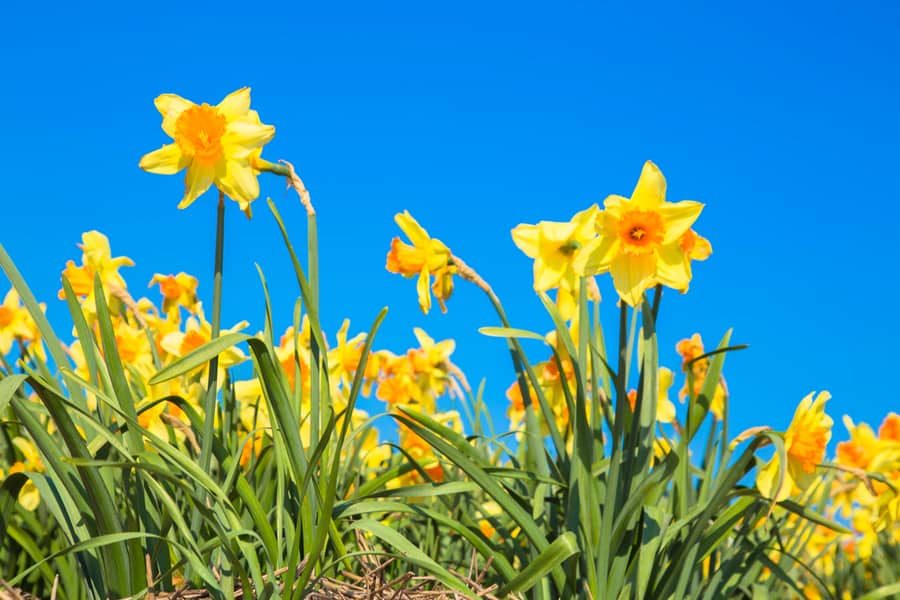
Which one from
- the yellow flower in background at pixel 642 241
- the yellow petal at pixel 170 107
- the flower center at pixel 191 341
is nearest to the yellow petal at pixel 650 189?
the yellow flower in background at pixel 642 241

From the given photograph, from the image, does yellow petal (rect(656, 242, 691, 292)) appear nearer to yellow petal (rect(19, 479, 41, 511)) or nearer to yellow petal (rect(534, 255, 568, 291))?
yellow petal (rect(534, 255, 568, 291))

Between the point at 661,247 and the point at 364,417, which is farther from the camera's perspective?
the point at 364,417

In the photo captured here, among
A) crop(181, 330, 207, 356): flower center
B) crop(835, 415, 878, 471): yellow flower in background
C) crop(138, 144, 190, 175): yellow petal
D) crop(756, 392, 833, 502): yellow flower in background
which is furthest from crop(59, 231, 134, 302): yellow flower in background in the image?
crop(835, 415, 878, 471): yellow flower in background

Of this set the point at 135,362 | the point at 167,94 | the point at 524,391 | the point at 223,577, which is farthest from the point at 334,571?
the point at 135,362

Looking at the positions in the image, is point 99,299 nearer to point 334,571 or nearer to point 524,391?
point 334,571

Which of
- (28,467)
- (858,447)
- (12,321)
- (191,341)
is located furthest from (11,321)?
(858,447)

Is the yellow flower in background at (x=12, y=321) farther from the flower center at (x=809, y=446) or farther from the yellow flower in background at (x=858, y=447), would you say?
the yellow flower in background at (x=858, y=447)

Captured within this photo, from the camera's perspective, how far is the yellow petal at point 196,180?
84.0 inches

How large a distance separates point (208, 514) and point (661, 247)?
1203mm

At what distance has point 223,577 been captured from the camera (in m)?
1.88

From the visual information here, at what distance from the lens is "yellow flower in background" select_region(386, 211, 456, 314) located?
2.44 m

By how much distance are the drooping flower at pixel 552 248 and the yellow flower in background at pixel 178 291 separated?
7.07ft

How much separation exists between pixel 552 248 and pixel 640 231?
0.95 ft

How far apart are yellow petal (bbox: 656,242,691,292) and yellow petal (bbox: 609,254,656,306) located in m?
0.02
